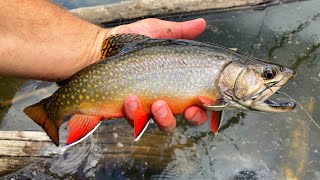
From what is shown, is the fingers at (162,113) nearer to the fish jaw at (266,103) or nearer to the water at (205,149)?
the fish jaw at (266,103)

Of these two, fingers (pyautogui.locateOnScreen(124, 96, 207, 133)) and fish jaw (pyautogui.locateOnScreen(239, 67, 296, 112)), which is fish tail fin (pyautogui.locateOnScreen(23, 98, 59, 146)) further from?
fish jaw (pyautogui.locateOnScreen(239, 67, 296, 112))

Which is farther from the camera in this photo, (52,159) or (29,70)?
(52,159)

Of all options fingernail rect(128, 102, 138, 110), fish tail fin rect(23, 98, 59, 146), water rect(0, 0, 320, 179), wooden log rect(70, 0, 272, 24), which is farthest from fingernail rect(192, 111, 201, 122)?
wooden log rect(70, 0, 272, 24)

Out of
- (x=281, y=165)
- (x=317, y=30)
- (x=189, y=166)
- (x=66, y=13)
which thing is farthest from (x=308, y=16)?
(x=66, y=13)

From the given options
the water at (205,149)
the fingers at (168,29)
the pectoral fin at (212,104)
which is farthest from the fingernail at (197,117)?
the water at (205,149)

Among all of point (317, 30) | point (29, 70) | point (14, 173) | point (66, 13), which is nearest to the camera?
point (29, 70)

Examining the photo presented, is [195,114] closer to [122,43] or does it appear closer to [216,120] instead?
[216,120]

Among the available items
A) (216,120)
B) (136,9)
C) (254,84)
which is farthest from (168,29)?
(136,9)

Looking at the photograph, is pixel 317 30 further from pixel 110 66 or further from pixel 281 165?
pixel 110 66
